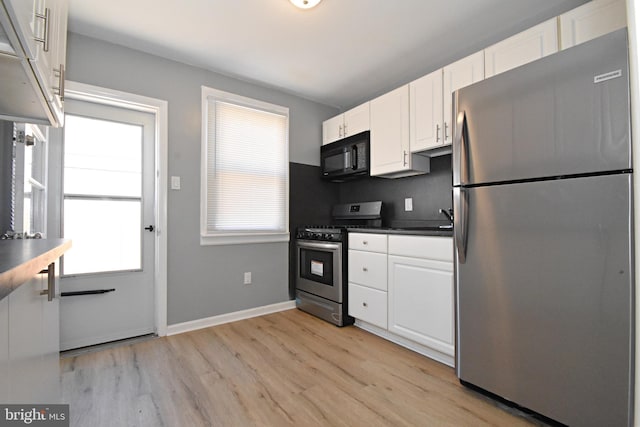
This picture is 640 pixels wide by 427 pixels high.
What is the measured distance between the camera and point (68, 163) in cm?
225

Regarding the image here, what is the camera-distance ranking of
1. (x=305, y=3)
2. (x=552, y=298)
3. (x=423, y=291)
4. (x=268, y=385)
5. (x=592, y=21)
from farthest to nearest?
(x=423, y=291)
(x=305, y=3)
(x=268, y=385)
(x=592, y=21)
(x=552, y=298)

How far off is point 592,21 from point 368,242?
193cm

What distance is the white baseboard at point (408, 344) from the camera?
201cm

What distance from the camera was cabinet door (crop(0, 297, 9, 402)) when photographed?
0.56 meters

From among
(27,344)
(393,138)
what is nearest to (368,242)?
(393,138)

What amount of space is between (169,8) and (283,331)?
258 cm

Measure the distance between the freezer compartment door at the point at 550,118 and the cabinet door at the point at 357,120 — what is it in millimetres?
1299

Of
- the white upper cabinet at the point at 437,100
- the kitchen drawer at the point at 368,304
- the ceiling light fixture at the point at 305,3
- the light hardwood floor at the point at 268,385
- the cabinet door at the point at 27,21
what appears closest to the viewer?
the cabinet door at the point at 27,21

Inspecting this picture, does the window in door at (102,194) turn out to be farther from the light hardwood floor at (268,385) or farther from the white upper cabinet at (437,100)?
the white upper cabinet at (437,100)

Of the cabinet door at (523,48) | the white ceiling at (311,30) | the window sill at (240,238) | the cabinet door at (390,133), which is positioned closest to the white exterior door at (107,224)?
the window sill at (240,238)

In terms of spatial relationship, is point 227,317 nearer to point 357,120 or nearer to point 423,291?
point 423,291

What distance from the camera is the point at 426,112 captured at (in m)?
2.38

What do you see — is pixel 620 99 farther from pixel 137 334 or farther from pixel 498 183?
pixel 137 334

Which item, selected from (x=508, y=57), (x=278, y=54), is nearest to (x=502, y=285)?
(x=508, y=57)
